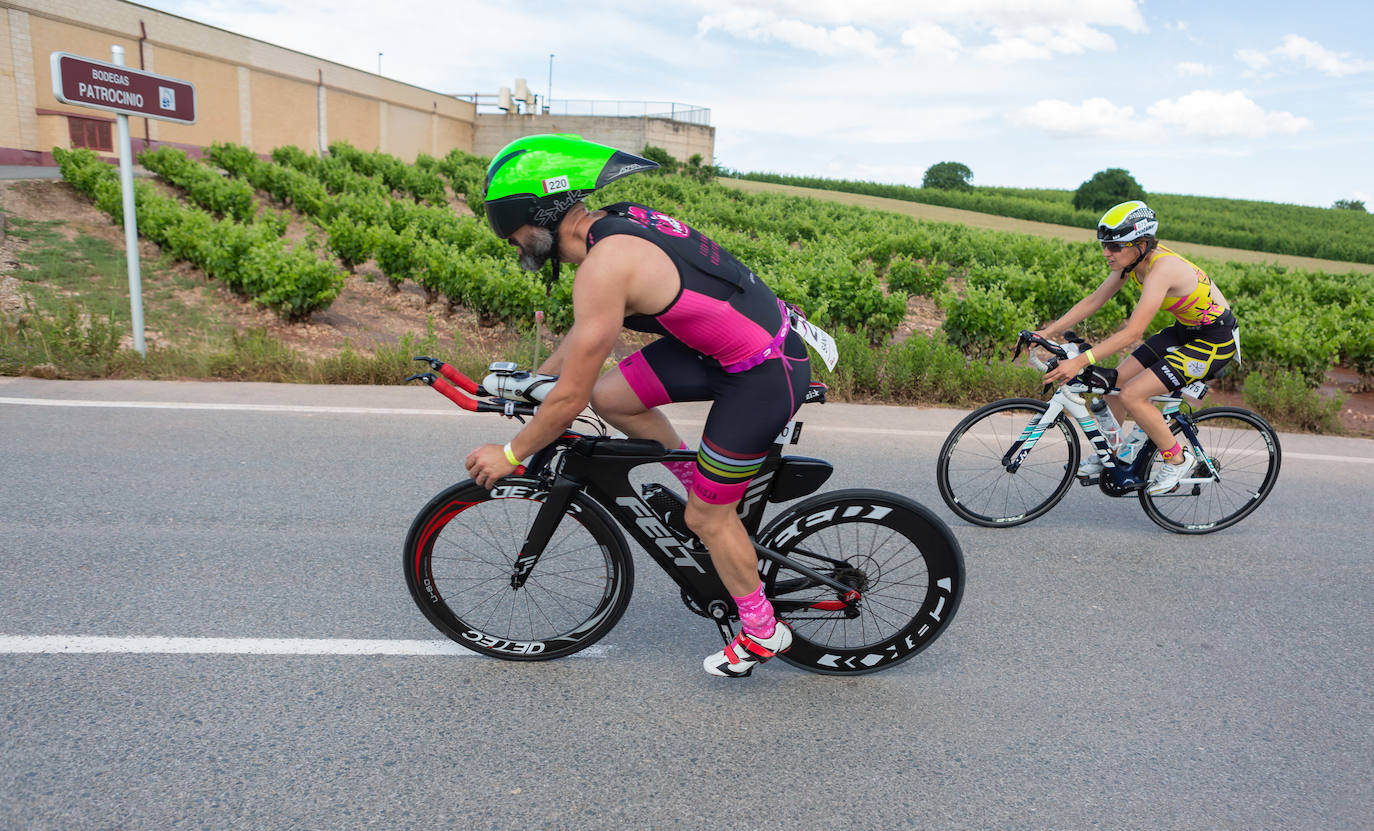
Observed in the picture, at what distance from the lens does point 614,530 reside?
3.35 meters

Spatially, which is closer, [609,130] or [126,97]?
[126,97]

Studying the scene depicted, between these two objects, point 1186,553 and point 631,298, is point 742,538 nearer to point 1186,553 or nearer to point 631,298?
point 631,298

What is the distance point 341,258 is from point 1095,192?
210 feet

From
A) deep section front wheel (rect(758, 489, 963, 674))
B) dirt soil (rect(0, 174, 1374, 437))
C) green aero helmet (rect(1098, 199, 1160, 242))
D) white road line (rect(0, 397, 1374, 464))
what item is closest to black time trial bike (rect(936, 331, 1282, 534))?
green aero helmet (rect(1098, 199, 1160, 242))

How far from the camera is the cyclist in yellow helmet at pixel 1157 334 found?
5.04 meters

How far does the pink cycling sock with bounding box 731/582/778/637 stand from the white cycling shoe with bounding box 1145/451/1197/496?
10.8ft

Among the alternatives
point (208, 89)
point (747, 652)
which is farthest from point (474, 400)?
point (208, 89)

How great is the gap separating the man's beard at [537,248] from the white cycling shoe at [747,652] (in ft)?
5.25

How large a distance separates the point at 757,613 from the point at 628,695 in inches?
23.3

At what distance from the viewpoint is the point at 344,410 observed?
7.20m

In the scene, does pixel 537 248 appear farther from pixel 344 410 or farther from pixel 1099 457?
pixel 344 410

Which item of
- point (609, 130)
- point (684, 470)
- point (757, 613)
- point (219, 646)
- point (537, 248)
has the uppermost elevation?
point (609, 130)

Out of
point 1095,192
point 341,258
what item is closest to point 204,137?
point 341,258

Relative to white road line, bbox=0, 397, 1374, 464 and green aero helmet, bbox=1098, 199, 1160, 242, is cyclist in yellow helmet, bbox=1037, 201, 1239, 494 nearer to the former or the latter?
green aero helmet, bbox=1098, 199, 1160, 242
